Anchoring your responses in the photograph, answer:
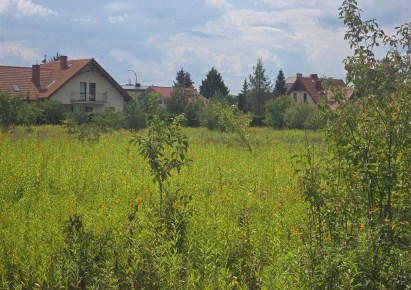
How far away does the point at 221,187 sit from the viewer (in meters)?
8.56

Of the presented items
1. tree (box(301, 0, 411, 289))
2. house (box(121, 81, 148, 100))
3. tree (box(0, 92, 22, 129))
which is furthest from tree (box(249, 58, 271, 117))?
tree (box(301, 0, 411, 289))

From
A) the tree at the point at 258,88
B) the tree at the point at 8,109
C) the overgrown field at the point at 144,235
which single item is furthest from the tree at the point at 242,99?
the overgrown field at the point at 144,235

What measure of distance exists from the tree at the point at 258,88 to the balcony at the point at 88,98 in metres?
19.0

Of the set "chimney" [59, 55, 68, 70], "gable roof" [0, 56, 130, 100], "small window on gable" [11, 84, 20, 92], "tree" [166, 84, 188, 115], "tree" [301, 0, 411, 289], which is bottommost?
"tree" [301, 0, 411, 289]

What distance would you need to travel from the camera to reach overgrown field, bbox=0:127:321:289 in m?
4.63

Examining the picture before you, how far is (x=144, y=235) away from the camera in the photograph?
5.29 metres

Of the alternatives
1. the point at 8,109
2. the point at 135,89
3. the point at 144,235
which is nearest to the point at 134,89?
the point at 135,89

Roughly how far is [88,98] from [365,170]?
40.7 m

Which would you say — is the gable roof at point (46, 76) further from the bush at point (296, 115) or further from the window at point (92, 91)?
the bush at point (296, 115)

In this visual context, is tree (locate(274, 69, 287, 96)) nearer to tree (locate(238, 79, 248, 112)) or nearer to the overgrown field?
tree (locate(238, 79, 248, 112))

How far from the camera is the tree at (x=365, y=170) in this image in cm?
381

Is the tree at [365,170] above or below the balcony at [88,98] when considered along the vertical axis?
below

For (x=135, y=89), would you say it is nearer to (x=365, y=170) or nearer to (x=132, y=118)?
(x=132, y=118)

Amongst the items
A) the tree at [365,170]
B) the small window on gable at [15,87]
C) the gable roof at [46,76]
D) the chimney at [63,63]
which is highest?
the chimney at [63,63]
